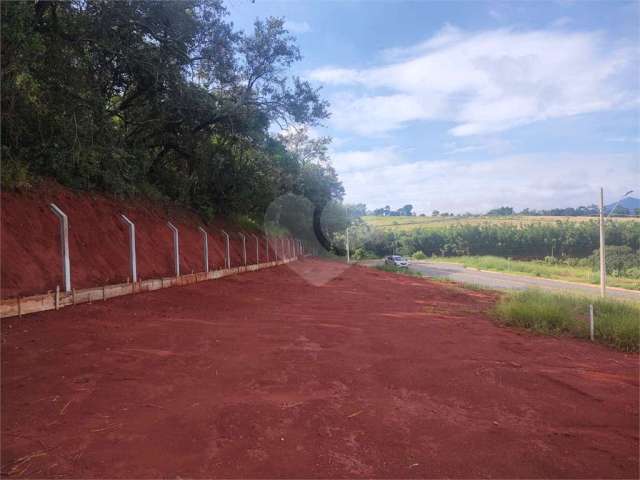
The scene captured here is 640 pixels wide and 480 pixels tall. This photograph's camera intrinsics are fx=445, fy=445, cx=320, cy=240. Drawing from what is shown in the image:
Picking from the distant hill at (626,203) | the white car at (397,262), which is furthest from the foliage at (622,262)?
the distant hill at (626,203)

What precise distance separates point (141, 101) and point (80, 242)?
23.9ft

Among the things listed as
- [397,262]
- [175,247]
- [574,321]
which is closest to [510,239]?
[397,262]

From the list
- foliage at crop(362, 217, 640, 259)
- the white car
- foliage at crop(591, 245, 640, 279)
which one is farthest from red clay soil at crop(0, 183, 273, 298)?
foliage at crop(362, 217, 640, 259)

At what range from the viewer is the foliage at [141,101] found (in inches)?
409

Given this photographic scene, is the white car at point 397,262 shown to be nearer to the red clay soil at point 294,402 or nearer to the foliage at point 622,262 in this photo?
the foliage at point 622,262

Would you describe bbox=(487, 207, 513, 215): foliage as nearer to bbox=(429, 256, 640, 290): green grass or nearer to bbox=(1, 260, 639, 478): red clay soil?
bbox=(429, 256, 640, 290): green grass

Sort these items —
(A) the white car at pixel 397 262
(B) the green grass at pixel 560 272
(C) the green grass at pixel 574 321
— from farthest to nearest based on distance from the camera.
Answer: (A) the white car at pixel 397 262, (B) the green grass at pixel 560 272, (C) the green grass at pixel 574 321

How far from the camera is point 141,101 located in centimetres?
1609

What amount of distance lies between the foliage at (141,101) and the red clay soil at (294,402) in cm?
512

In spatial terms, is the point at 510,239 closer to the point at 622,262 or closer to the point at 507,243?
the point at 507,243

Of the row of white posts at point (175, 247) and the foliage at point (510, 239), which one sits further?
the foliage at point (510, 239)

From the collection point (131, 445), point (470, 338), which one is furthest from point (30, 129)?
point (470, 338)

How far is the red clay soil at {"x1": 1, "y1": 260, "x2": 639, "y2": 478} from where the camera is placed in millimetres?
3482

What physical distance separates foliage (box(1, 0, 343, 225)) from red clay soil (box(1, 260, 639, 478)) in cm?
512
